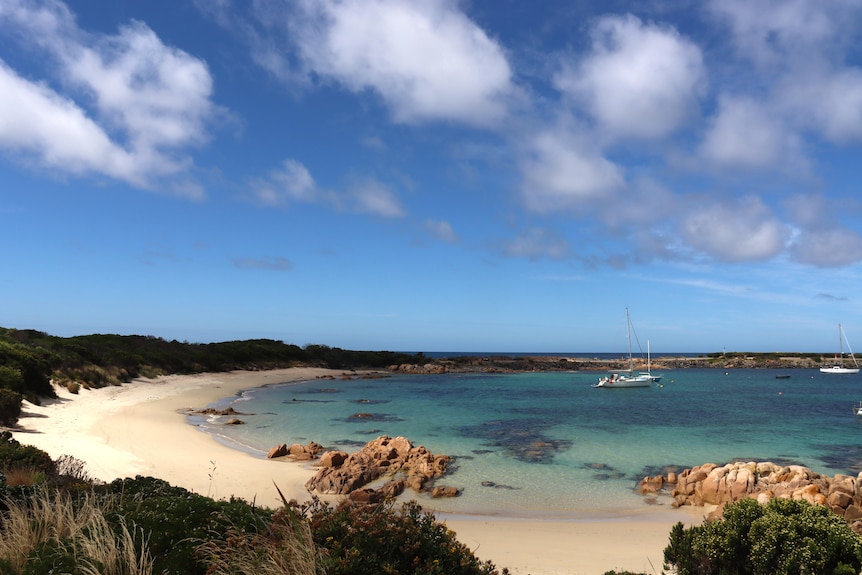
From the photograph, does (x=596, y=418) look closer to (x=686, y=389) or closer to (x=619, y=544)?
(x=619, y=544)

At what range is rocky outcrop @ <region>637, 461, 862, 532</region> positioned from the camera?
1485cm

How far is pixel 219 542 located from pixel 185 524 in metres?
0.64

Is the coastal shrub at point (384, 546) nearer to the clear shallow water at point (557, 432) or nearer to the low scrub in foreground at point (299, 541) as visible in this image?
the low scrub in foreground at point (299, 541)

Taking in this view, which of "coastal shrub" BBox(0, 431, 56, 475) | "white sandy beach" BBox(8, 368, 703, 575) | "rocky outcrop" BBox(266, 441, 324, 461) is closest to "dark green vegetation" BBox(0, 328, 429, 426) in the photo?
"white sandy beach" BBox(8, 368, 703, 575)

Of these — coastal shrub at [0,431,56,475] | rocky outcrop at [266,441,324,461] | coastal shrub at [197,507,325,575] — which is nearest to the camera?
coastal shrub at [197,507,325,575]

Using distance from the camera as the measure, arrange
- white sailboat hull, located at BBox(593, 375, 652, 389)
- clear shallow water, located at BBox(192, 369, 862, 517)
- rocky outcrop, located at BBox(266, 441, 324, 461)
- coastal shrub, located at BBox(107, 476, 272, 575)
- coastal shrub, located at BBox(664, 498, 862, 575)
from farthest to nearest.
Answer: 1. white sailboat hull, located at BBox(593, 375, 652, 389)
2. rocky outcrop, located at BBox(266, 441, 324, 461)
3. clear shallow water, located at BBox(192, 369, 862, 517)
4. coastal shrub, located at BBox(664, 498, 862, 575)
5. coastal shrub, located at BBox(107, 476, 272, 575)

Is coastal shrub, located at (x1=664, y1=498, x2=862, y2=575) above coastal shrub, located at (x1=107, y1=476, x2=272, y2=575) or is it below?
below

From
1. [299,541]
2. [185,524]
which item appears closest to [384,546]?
[299,541]

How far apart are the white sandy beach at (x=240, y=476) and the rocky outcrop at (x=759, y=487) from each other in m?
1.19

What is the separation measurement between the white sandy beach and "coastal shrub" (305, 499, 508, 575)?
557cm

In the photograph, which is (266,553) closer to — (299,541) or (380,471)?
(299,541)

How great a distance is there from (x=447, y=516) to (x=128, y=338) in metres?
72.5

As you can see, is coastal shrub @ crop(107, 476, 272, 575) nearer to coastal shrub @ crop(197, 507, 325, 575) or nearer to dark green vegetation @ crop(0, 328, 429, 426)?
coastal shrub @ crop(197, 507, 325, 575)

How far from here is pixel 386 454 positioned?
20859 millimetres
